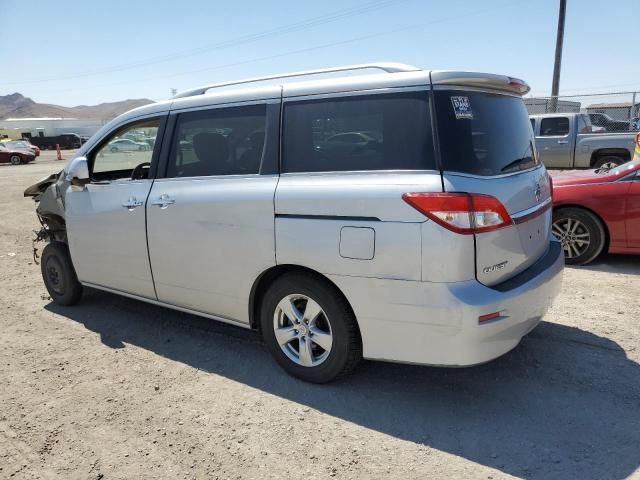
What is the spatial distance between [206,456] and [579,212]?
492 cm

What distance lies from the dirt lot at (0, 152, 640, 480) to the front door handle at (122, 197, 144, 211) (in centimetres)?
113

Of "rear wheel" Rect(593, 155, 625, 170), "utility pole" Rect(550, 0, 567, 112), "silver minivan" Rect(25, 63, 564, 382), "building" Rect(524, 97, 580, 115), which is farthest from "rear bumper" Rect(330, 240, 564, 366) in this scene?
"utility pole" Rect(550, 0, 567, 112)

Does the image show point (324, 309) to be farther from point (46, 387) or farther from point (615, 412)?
point (46, 387)

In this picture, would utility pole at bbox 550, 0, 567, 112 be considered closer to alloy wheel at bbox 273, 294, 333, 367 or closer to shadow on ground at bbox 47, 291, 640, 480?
shadow on ground at bbox 47, 291, 640, 480

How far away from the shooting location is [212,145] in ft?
12.4

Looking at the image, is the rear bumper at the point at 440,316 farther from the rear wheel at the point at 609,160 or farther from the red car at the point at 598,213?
the rear wheel at the point at 609,160

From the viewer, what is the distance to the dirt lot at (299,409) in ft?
8.77

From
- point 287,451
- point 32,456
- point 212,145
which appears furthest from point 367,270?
point 32,456

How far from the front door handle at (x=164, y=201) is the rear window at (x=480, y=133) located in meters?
2.05

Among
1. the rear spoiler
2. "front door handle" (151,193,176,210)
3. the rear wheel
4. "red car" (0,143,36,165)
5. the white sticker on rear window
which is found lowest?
"red car" (0,143,36,165)

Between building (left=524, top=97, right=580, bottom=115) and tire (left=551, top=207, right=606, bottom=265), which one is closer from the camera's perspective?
tire (left=551, top=207, right=606, bottom=265)

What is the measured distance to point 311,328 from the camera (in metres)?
3.30

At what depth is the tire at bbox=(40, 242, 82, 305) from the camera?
507 centimetres

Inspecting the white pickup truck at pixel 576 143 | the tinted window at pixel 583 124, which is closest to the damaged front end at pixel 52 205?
the white pickup truck at pixel 576 143
